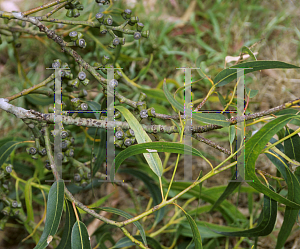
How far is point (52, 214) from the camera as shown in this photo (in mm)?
585

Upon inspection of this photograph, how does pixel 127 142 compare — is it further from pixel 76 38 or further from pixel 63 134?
pixel 76 38

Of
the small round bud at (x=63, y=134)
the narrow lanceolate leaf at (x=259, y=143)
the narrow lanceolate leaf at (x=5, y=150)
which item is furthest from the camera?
the narrow lanceolate leaf at (x=5, y=150)

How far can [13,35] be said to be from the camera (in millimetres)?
886

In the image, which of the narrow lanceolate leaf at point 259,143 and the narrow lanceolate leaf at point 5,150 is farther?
the narrow lanceolate leaf at point 5,150

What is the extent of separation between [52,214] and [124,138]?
0.23m

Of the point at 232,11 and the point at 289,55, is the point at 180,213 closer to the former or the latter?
the point at 289,55

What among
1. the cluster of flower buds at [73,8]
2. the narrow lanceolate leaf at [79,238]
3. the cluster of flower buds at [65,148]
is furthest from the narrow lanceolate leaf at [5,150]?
the cluster of flower buds at [73,8]

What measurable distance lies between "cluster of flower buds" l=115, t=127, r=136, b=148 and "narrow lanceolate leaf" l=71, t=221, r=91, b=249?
212 mm

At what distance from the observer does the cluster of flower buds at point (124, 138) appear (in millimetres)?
597

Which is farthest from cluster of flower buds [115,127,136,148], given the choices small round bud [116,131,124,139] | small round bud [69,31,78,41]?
small round bud [69,31,78,41]

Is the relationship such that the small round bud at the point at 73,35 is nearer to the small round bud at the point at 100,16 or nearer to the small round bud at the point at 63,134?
the small round bud at the point at 100,16

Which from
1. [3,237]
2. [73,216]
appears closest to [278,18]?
[73,216]

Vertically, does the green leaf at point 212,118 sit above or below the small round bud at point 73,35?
below

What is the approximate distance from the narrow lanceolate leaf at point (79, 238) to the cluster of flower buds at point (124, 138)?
0.21 m
